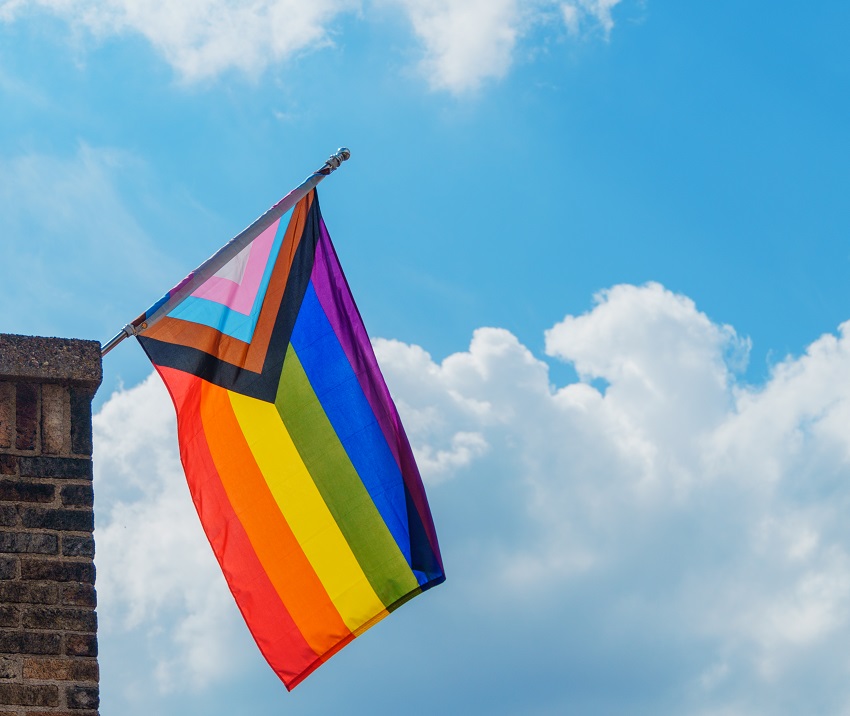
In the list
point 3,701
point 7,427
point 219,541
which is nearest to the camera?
point 3,701

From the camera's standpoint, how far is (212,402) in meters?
7.69

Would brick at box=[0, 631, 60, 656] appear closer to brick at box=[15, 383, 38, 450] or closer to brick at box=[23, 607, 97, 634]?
brick at box=[23, 607, 97, 634]

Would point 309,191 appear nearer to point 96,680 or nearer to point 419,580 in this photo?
point 419,580

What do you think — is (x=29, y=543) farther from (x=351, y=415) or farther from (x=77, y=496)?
(x=351, y=415)

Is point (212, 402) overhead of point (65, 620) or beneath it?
overhead

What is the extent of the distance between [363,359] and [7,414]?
2.35m

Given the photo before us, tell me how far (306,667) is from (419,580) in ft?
2.63

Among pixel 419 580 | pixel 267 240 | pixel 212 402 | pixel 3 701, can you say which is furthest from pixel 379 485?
pixel 3 701

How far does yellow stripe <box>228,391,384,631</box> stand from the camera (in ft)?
25.2

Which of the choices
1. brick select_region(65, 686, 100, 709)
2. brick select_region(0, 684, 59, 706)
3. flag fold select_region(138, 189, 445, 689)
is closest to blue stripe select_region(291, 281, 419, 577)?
flag fold select_region(138, 189, 445, 689)

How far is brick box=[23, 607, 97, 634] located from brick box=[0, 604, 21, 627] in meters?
0.03

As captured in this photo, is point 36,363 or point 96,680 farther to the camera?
point 36,363

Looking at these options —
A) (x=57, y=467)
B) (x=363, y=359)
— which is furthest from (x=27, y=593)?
(x=363, y=359)

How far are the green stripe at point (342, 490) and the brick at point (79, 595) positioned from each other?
76.4 inches
